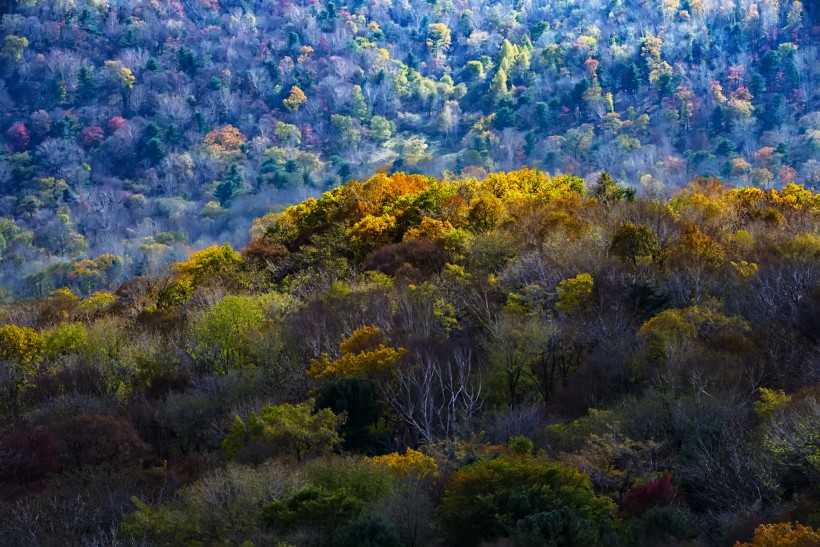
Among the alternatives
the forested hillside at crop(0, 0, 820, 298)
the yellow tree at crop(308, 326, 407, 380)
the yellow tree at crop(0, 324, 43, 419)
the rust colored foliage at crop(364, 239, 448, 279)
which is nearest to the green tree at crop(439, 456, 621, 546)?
the yellow tree at crop(308, 326, 407, 380)

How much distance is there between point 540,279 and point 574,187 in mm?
25511

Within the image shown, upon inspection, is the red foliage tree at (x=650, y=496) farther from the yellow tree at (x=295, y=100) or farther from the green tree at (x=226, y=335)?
the yellow tree at (x=295, y=100)

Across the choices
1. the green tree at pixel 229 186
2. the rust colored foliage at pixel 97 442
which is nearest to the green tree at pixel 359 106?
the green tree at pixel 229 186

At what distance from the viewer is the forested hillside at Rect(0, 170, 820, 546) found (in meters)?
27.5

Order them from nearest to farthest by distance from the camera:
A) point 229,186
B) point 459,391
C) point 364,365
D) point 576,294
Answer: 1. point 459,391
2. point 364,365
3. point 576,294
4. point 229,186

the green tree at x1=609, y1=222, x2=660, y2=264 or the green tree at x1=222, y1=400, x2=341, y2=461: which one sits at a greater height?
the green tree at x1=609, y1=222, x2=660, y2=264

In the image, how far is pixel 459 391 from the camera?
3703 centimetres

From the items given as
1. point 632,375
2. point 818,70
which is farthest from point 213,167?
point 632,375

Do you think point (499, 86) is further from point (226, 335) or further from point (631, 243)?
point (226, 335)

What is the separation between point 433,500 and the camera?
98.0 ft

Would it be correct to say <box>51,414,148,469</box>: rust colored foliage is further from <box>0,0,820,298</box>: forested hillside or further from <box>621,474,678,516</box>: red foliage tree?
<box>0,0,820,298</box>: forested hillside

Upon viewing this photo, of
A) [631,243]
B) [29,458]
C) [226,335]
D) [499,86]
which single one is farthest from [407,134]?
[29,458]

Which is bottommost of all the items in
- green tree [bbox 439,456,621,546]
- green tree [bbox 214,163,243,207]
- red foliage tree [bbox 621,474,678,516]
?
green tree [bbox 214,163,243,207]

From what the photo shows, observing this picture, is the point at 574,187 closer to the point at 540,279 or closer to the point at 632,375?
the point at 540,279
